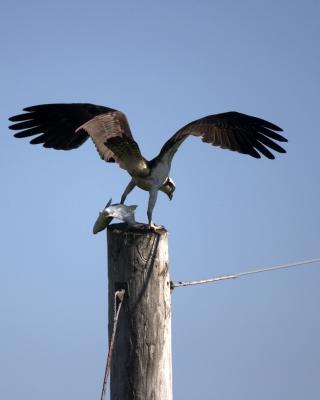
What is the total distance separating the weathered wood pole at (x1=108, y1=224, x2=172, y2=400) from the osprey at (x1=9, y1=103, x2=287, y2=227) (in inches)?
12.7

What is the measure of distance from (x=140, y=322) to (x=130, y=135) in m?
1.42

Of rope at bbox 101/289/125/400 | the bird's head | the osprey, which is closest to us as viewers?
rope at bbox 101/289/125/400

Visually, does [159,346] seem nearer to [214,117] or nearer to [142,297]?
[142,297]

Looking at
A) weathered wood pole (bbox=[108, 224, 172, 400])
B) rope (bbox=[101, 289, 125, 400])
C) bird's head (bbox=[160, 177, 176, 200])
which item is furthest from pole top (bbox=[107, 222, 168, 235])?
bird's head (bbox=[160, 177, 176, 200])

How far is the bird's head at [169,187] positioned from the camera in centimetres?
559

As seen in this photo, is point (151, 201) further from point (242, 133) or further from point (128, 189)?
point (242, 133)

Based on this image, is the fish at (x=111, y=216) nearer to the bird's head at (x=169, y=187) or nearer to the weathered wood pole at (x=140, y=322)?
the weathered wood pole at (x=140, y=322)

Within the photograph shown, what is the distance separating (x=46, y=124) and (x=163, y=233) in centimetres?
228

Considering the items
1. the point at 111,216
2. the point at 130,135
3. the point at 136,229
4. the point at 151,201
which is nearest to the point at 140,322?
the point at 136,229

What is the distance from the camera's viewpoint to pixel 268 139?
6.16 metres

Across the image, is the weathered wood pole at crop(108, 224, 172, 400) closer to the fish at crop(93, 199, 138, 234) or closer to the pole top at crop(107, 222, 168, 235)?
the pole top at crop(107, 222, 168, 235)

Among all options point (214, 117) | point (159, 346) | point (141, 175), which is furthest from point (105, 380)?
point (214, 117)

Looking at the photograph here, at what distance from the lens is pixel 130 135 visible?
5.22 meters

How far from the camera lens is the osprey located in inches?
201
